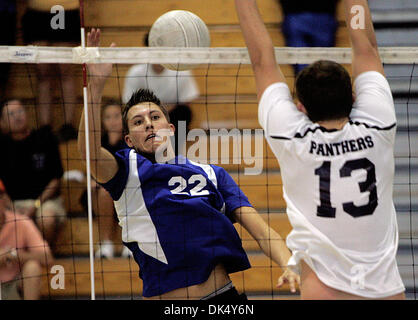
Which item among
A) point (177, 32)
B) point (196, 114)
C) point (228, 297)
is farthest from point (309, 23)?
point (228, 297)

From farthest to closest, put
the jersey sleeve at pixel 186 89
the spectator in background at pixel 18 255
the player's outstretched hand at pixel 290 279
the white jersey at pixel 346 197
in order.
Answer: the jersey sleeve at pixel 186 89, the spectator in background at pixel 18 255, the player's outstretched hand at pixel 290 279, the white jersey at pixel 346 197

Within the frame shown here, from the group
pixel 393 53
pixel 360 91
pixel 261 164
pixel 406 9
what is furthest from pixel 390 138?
pixel 406 9

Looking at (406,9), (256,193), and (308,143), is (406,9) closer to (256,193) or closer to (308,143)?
(256,193)

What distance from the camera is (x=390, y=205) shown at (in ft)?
8.32

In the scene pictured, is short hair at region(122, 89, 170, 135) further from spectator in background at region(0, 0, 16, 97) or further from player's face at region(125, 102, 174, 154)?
spectator in background at region(0, 0, 16, 97)

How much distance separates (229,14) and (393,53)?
272cm

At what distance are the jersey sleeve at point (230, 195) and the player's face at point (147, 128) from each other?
14.0 inches

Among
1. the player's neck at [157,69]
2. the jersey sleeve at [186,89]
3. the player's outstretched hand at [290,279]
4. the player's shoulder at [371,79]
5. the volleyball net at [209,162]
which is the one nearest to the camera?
the player's shoulder at [371,79]

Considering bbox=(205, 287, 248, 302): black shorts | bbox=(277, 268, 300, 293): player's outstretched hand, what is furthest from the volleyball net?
bbox=(277, 268, 300, 293): player's outstretched hand

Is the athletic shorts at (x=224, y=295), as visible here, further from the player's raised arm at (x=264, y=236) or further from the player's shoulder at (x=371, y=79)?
the player's shoulder at (x=371, y=79)

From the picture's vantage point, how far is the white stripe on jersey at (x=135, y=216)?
3.26m

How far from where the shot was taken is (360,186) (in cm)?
247

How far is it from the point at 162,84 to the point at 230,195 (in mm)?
1921

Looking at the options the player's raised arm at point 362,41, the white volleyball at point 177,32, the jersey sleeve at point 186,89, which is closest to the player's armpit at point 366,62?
the player's raised arm at point 362,41
